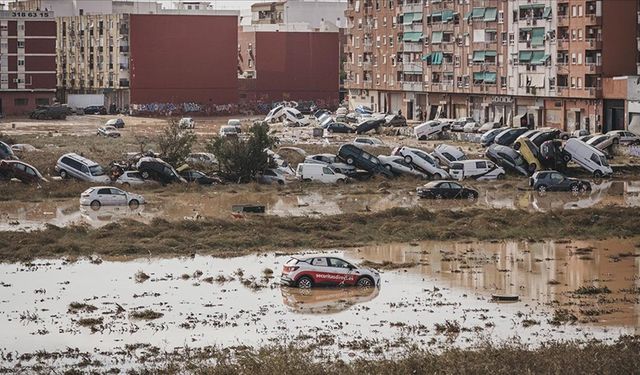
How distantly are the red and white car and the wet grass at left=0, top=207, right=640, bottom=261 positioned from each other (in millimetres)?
5239

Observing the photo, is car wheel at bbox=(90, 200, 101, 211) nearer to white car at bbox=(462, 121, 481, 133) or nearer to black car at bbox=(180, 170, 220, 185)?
black car at bbox=(180, 170, 220, 185)

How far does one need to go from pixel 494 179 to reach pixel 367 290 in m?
23.2

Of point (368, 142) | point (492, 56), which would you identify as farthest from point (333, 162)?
point (492, 56)

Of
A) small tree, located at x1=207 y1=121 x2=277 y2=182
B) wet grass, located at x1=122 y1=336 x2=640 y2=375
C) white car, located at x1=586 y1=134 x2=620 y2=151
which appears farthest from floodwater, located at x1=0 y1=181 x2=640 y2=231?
wet grass, located at x1=122 y1=336 x2=640 y2=375

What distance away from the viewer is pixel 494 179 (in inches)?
2047

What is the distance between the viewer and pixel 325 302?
1115 inches

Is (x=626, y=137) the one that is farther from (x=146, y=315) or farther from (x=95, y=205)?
(x=146, y=315)

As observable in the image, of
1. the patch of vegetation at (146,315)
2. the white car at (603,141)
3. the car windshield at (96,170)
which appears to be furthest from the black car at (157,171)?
the patch of vegetation at (146,315)

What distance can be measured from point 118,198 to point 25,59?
53550 millimetres

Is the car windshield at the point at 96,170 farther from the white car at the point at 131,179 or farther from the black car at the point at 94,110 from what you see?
the black car at the point at 94,110

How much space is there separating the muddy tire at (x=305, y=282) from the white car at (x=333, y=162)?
21581 mm

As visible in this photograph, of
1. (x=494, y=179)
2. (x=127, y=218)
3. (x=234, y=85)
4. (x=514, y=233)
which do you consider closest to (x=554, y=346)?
(x=514, y=233)

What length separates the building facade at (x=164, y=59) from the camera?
319 feet

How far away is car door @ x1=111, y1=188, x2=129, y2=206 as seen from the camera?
142 ft
